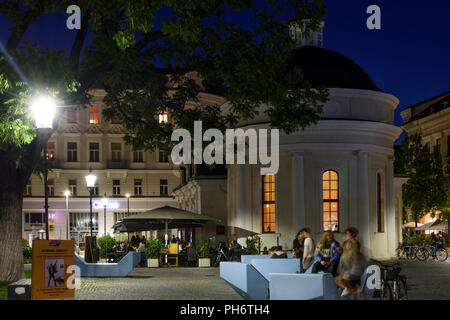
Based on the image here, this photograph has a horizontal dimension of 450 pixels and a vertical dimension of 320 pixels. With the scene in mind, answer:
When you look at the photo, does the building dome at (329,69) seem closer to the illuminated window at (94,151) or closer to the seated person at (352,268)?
the seated person at (352,268)

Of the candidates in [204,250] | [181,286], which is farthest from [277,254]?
[204,250]

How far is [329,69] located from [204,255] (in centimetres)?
1291

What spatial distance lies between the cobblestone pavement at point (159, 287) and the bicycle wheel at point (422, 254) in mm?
14816

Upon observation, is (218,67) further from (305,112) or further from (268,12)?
(305,112)

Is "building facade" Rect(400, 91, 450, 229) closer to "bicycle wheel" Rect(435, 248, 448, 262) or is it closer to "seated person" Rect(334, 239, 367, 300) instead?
"bicycle wheel" Rect(435, 248, 448, 262)

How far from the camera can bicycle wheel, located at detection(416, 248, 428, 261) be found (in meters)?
40.2

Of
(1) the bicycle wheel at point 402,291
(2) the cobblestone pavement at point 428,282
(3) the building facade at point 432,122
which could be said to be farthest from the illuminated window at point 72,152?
(1) the bicycle wheel at point 402,291

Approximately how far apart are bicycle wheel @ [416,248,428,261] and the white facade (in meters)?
1.64

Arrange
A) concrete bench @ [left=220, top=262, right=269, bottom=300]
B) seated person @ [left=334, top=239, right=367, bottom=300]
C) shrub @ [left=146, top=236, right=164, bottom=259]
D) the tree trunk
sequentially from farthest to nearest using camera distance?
shrub @ [left=146, top=236, right=164, bottom=259]
the tree trunk
concrete bench @ [left=220, top=262, right=269, bottom=300]
seated person @ [left=334, top=239, right=367, bottom=300]

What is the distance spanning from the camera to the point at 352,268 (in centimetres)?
1355

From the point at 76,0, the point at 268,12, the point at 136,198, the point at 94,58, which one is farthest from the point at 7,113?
the point at 136,198

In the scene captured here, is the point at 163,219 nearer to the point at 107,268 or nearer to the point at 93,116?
the point at 107,268

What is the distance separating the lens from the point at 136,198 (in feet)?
267

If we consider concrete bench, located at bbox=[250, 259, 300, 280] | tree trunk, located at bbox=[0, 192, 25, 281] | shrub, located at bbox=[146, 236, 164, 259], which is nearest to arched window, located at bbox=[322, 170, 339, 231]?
shrub, located at bbox=[146, 236, 164, 259]
